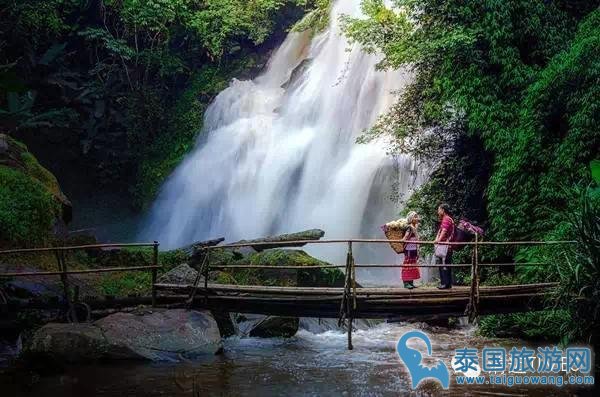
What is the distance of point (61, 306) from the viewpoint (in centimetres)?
778

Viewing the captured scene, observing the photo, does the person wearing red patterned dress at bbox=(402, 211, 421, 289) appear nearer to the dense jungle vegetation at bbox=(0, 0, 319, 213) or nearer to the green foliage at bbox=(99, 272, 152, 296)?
the green foliage at bbox=(99, 272, 152, 296)

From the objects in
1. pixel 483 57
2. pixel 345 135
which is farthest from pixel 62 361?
pixel 345 135

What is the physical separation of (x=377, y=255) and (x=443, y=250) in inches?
246

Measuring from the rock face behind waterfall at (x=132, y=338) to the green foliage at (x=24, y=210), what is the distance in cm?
405

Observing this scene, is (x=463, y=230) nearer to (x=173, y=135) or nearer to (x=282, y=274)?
(x=282, y=274)

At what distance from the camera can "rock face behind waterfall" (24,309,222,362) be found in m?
6.73

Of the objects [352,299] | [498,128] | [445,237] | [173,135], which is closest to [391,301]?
[352,299]

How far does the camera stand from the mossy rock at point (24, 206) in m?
10.4

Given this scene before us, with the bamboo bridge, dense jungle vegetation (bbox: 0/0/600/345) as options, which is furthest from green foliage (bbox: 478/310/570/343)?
the bamboo bridge

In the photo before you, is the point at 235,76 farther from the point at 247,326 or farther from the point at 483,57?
the point at 247,326

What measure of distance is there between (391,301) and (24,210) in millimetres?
7202

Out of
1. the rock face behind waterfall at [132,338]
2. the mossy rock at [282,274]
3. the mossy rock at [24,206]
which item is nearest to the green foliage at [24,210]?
the mossy rock at [24,206]

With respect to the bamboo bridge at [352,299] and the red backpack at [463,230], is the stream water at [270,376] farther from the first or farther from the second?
the red backpack at [463,230]

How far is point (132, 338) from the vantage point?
706cm
